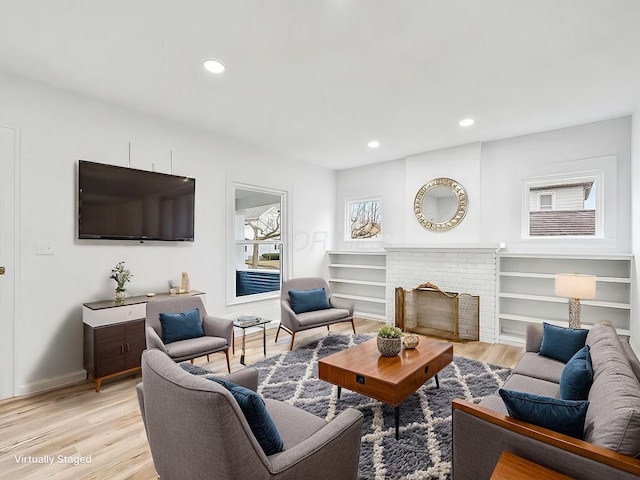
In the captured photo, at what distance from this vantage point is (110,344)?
120 inches

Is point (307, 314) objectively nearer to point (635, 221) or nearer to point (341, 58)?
point (341, 58)

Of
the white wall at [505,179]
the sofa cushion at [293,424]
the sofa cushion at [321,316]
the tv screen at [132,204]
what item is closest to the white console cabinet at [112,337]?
the tv screen at [132,204]

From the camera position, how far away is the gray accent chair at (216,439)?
1135 mm

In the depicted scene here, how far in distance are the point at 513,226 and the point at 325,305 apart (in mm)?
2779

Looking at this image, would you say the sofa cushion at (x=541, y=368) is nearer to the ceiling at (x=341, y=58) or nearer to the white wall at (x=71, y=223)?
the ceiling at (x=341, y=58)

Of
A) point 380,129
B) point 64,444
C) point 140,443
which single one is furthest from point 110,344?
point 380,129

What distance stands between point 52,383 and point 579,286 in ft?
16.4

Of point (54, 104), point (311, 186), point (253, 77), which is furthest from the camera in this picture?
point (311, 186)

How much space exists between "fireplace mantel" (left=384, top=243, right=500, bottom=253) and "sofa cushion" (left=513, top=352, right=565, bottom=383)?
79.3 inches

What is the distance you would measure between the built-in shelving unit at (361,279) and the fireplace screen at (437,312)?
466 millimetres

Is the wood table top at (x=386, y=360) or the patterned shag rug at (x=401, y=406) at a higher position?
the wood table top at (x=386, y=360)

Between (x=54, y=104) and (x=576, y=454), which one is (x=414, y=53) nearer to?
(x=576, y=454)

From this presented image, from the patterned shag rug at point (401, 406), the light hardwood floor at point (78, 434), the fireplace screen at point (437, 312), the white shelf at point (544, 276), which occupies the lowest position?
the light hardwood floor at point (78, 434)

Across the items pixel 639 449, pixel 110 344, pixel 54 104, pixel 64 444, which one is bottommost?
pixel 64 444
